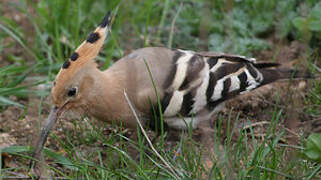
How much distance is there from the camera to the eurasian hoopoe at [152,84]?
2344 mm

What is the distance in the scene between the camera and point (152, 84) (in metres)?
2.38

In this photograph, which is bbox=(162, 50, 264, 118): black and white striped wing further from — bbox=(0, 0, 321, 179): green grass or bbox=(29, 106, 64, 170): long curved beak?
bbox=(29, 106, 64, 170): long curved beak

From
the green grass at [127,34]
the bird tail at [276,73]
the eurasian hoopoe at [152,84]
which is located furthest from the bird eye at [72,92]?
the bird tail at [276,73]

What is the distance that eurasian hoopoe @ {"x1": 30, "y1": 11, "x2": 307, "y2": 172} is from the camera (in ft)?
7.69

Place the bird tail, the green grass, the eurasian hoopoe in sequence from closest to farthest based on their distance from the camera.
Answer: the eurasian hoopoe, the bird tail, the green grass

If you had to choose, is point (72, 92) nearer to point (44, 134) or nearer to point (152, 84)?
point (44, 134)

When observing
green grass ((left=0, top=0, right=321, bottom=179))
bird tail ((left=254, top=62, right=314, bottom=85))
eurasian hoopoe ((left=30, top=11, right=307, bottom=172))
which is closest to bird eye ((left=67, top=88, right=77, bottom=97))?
eurasian hoopoe ((left=30, top=11, right=307, bottom=172))

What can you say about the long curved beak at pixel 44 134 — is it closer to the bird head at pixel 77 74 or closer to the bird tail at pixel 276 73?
the bird head at pixel 77 74

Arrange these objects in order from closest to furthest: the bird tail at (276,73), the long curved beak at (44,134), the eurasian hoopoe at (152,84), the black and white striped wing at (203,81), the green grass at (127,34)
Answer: the long curved beak at (44,134) → the eurasian hoopoe at (152,84) → the black and white striped wing at (203,81) → the bird tail at (276,73) → the green grass at (127,34)

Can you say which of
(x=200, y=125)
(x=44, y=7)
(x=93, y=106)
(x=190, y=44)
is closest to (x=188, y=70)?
(x=200, y=125)

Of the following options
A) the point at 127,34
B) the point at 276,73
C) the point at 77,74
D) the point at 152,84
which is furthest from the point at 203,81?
the point at 127,34

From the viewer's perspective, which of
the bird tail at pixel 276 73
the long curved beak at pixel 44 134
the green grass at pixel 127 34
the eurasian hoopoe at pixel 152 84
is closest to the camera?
the long curved beak at pixel 44 134

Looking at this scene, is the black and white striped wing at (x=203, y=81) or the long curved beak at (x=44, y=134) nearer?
the long curved beak at (x=44, y=134)

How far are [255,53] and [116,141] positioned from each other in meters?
1.28
